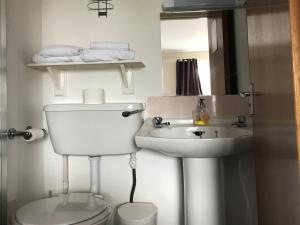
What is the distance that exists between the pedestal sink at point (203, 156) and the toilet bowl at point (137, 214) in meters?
0.19

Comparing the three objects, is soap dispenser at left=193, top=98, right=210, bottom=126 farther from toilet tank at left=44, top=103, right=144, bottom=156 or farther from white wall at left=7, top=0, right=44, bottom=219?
white wall at left=7, top=0, right=44, bottom=219

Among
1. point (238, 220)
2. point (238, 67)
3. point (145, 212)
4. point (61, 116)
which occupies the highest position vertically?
point (238, 67)

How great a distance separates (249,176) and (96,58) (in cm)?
107

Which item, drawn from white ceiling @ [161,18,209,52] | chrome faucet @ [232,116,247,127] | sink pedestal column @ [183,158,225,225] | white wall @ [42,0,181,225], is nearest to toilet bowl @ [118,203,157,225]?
white wall @ [42,0,181,225]

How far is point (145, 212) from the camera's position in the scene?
1.26m

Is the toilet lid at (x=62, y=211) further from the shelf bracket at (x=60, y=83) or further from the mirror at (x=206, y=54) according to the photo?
the mirror at (x=206, y=54)

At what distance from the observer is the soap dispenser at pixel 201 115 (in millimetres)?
1305

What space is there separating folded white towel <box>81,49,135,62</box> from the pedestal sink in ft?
1.29

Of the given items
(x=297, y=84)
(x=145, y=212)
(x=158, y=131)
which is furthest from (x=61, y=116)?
(x=297, y=84)

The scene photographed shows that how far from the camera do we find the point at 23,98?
1.30m

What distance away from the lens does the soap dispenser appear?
130 centimetres

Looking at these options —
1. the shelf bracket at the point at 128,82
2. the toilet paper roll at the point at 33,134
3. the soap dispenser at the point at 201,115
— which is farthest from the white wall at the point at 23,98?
the soap dispenser at the point at 201,115

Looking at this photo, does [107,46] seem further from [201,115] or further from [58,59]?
[201,115]

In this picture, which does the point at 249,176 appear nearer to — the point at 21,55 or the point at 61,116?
the point at 61,116
